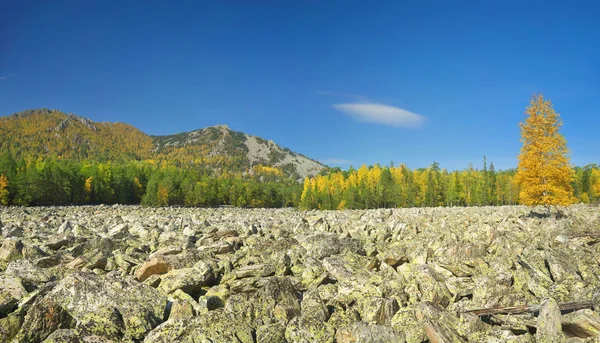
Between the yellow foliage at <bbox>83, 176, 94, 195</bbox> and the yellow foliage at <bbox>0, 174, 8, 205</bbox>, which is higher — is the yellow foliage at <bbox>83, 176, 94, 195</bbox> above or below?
above

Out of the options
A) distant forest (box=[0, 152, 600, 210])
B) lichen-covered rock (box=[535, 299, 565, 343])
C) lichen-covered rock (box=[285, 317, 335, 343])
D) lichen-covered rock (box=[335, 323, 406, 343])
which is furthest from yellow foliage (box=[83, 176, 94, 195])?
lichen-covered rock (box=[535, 299, 565, 343])

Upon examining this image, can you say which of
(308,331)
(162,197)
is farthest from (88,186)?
(308,331)

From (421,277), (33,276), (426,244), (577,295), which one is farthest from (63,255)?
(577,295)

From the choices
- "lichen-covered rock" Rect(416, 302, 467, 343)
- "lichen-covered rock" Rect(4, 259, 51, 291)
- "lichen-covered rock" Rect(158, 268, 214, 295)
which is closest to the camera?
"lichen-covered rock" Rect(416, 302, 467, 343)

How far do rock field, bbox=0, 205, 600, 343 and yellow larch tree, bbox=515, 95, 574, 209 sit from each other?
12.5 metres

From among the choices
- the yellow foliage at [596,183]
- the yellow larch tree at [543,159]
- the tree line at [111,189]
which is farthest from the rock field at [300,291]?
the yellow foliage at [596,183]

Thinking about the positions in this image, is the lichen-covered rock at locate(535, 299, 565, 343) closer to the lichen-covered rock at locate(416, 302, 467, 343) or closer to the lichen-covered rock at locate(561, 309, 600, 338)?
Result: the lichen-covered rock at locate(561, 309, 600, 338)

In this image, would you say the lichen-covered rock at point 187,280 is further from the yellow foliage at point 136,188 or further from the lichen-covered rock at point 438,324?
the yellow foliage at point 136,188

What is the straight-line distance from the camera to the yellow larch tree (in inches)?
1053

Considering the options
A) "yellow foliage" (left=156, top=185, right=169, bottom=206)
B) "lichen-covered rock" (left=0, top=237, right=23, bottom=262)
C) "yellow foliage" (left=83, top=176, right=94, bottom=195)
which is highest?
"yellow foliage" (left=83, top=176, right=94, bottom=195)

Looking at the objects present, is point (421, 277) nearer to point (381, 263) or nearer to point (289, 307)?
point (381, 263)

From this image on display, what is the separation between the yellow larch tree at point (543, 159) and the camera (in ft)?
87.8

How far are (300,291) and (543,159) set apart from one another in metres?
25.0

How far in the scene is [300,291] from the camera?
10562mm
